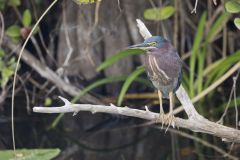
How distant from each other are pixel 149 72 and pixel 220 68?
168 cm

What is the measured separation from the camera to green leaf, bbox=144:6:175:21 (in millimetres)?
4926

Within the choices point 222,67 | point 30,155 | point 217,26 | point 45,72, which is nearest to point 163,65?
point 30,155

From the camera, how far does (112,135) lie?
190 inches

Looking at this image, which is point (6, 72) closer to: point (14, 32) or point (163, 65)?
point (14, 32)

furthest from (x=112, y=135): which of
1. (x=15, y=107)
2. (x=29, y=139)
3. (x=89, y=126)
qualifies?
(x=15, y=107)

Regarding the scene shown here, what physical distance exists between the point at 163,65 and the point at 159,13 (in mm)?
1683

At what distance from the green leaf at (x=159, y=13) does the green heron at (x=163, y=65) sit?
159 cm

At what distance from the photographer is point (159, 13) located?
4.94 m

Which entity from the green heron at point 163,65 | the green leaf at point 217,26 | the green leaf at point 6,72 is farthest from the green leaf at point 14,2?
the green heron at point 163,65

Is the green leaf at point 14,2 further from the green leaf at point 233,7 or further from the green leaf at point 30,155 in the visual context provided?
the green leaf at point 233,7

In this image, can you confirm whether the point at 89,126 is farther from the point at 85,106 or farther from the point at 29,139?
the point at 85,106

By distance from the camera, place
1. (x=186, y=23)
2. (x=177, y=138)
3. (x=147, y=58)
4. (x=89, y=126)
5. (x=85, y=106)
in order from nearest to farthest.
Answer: (x=85, y=106) < (x=147, y=58) < (x=177, y=138) < (x=89, y=126) < (x=186, y=23)

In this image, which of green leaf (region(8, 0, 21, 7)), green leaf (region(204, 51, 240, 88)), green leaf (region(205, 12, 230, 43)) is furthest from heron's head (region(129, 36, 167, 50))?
green leaf (region(8, 0, 21, 7))

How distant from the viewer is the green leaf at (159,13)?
493 cm
